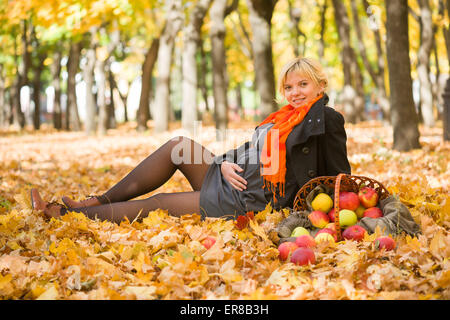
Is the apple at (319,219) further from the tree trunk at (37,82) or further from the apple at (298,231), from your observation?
the tree trunk at (37,82)

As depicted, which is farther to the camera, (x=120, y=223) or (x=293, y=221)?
(x=120, y=223)

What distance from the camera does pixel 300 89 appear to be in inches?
134

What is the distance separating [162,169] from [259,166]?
887 millimetres

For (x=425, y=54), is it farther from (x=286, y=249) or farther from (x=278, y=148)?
(x=286, y=249)

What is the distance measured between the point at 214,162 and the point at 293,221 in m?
0.90

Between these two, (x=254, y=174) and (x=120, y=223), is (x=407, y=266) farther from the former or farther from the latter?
(x=120, y=223)

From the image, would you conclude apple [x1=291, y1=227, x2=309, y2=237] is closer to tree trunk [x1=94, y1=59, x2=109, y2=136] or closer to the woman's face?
the woman's face

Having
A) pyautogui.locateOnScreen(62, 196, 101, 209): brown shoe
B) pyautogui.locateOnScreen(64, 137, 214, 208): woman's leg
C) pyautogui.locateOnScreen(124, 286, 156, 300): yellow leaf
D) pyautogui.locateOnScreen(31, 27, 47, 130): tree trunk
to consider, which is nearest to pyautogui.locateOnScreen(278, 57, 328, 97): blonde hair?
pyautogui.locateOnScreen(64, 137, 214, 208): woman's leg

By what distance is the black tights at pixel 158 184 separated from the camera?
3529mm

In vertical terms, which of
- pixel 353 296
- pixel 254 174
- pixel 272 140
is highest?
pixel 272 140

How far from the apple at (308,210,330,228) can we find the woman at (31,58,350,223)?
27 centimetres

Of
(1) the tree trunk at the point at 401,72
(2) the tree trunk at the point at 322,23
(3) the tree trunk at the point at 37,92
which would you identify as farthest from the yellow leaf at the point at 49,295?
(3) the tree trunk at the point at 37,92

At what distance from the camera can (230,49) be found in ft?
89.6

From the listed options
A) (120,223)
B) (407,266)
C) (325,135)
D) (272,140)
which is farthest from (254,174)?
(407,266)
